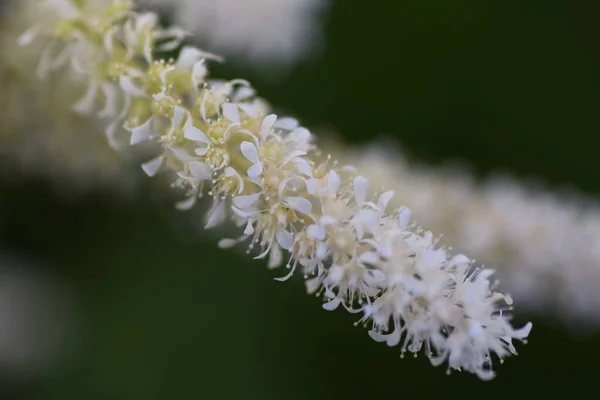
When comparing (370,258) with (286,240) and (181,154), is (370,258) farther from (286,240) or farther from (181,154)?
(181,154)

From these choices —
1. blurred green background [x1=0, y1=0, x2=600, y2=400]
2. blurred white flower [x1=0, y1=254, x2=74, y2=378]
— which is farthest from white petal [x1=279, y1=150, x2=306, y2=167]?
blurred white flower [x1=0, y1=254, x2=74, y2=378]

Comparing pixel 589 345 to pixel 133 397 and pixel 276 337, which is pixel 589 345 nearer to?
pixel 276 337

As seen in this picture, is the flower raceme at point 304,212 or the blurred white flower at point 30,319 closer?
the flower raceme at point 304,212

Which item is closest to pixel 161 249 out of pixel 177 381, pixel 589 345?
pixel 177 381

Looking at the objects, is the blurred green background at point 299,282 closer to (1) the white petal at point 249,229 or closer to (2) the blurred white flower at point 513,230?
(2) the blurred white flower at point 513,230

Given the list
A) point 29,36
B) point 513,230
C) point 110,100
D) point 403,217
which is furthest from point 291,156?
point 513,230

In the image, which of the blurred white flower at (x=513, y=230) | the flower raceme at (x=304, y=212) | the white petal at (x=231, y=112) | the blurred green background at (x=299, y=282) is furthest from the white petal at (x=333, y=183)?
the blurred green background at (x=299, y=282)

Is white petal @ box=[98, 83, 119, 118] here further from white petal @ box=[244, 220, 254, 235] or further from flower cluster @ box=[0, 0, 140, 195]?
white petal @ box=[244, 220, 254, 235]
